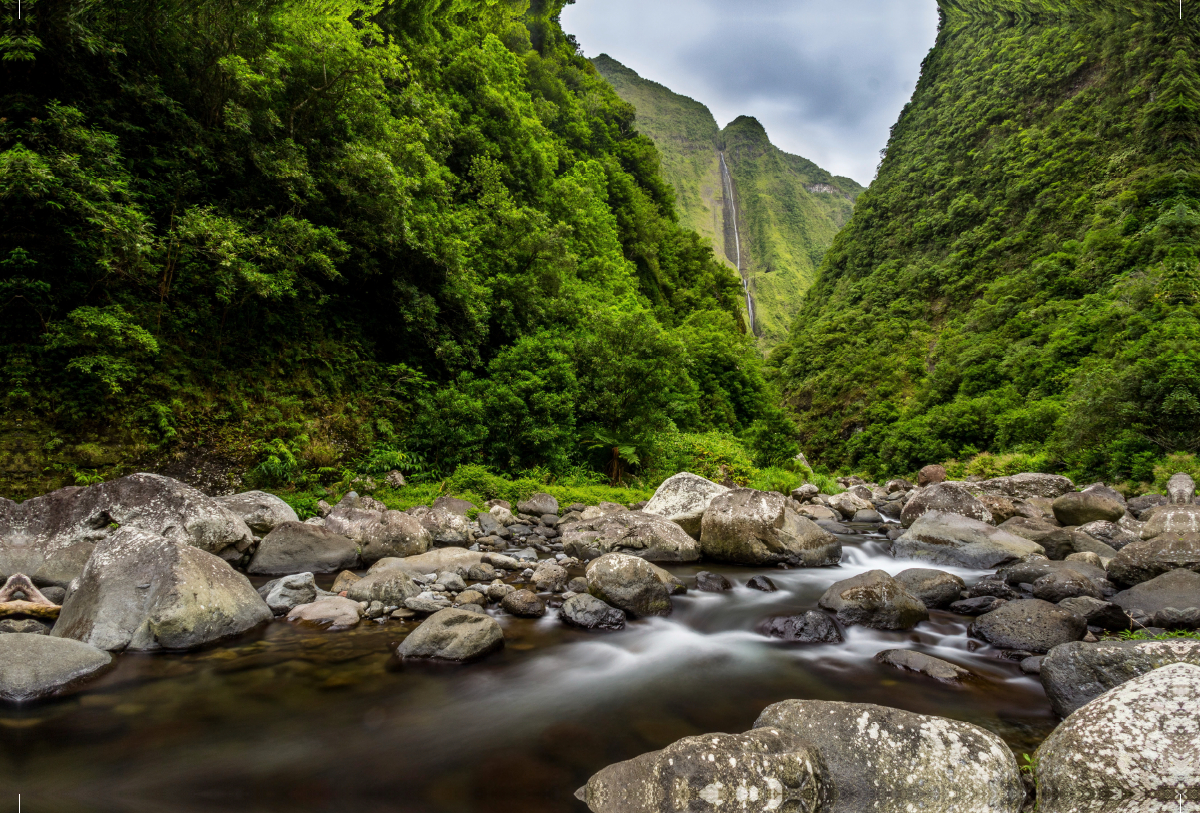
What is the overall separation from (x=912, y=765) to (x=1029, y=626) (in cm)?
420

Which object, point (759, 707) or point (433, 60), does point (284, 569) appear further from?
point (433, 60)

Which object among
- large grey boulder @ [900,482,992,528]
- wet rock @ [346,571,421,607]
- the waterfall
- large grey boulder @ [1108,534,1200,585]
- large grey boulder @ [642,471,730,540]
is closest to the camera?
wet rock @ [346,571,421,607]

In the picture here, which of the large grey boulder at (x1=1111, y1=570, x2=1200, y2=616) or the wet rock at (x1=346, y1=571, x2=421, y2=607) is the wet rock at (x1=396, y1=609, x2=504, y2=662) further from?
the large grey boulder at (x1=1111, y1=570, x2=1200, y2=616)

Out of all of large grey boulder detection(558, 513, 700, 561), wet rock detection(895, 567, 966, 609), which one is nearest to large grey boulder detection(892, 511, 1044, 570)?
wet rock detection(895, 567, 966, 609)

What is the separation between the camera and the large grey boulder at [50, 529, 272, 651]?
17.4 ft

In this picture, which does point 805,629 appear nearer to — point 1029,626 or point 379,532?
point 1029,626

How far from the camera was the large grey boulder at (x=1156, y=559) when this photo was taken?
701 centimetres

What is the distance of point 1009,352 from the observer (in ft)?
105

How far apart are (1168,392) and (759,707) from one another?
68.8ft

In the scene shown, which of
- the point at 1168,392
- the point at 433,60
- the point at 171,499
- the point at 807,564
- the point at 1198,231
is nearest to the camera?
the point at 171,499

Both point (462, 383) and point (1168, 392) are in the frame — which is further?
point (1168, 392)

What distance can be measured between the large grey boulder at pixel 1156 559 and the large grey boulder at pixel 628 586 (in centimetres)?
634

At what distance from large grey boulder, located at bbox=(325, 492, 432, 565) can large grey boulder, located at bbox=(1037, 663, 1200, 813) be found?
27.2ft

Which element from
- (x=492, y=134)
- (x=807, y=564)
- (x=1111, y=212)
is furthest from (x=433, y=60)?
(x=1111, y=212)
